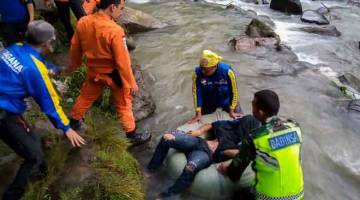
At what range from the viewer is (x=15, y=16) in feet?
19.6

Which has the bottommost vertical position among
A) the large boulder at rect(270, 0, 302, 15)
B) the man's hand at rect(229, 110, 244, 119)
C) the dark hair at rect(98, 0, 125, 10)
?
the large boulder at rect(270, 0, 302, 15)

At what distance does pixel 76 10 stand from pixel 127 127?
9.11 ft

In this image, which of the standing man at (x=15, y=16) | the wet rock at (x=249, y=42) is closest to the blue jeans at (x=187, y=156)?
the standing man at (x=15, y=16)

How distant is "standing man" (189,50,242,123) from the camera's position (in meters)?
5.99

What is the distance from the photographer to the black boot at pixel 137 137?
5.85m

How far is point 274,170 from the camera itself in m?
4.02

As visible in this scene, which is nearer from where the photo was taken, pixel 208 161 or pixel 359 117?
pixel 208 161

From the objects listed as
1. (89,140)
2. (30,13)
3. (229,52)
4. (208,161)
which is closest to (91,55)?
(89,140)

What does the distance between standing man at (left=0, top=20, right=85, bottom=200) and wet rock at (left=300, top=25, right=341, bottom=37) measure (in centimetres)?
1078

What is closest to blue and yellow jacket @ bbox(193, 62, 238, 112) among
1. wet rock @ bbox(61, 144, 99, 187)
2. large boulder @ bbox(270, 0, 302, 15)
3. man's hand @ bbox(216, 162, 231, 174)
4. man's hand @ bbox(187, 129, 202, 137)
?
man's hand @ bbox(187, 129, 202, 137)

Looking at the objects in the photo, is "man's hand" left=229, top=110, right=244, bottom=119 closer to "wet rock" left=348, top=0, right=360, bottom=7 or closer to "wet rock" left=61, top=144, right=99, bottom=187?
"wet rock" left=61, top=144, right=99, bottom=187

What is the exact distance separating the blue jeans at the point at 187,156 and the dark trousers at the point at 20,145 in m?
1.77

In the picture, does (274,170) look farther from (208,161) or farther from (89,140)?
(89,140)

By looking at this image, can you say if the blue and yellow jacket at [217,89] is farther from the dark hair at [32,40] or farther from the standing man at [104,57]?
the dark hair at [32,40]
